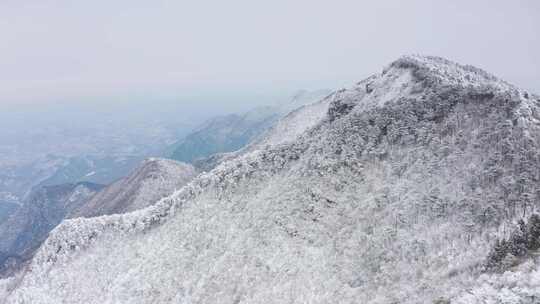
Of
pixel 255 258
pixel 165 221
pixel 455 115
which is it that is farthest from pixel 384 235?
pixel 165 221

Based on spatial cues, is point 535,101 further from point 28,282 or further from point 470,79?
point 28,282

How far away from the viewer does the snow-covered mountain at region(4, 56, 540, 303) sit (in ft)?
64.9

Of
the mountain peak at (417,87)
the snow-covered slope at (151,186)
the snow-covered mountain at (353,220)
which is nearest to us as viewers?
the snow-covered mountain at (353,220)

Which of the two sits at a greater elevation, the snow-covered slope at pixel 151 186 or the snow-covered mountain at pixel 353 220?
the snow-covered mountain at pixel 353 220

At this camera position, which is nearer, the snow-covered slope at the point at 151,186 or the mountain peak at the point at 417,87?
the mountain peak at the point at 417,87

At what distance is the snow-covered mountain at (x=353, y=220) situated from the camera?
64.9ft

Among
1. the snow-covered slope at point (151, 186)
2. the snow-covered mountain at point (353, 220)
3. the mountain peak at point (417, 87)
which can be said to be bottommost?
the snow-covered slope at point (151, 186)

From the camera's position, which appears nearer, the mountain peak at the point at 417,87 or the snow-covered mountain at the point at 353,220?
the snow-covered mountain at the point at 353,220

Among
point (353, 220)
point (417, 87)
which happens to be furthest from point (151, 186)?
point (353, 220)

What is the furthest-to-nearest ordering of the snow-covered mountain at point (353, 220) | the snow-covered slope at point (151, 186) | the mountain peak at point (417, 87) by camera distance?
the snow-covered slope at point (151, 186), the mountain peak at point (417, 87), the snow-covered mountain at point (353, 220)

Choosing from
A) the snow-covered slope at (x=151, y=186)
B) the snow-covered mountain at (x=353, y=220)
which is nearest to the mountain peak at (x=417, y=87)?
the snow-covered mountain at (x=353, y=220)

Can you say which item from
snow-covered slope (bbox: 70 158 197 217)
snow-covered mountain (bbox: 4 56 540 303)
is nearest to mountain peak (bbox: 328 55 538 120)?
snow-covered mountain (bbox: 4 56 540 303)

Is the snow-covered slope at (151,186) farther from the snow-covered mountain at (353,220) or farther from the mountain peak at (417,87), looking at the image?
the mountain peak at (417,87)

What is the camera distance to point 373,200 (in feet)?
89.1
